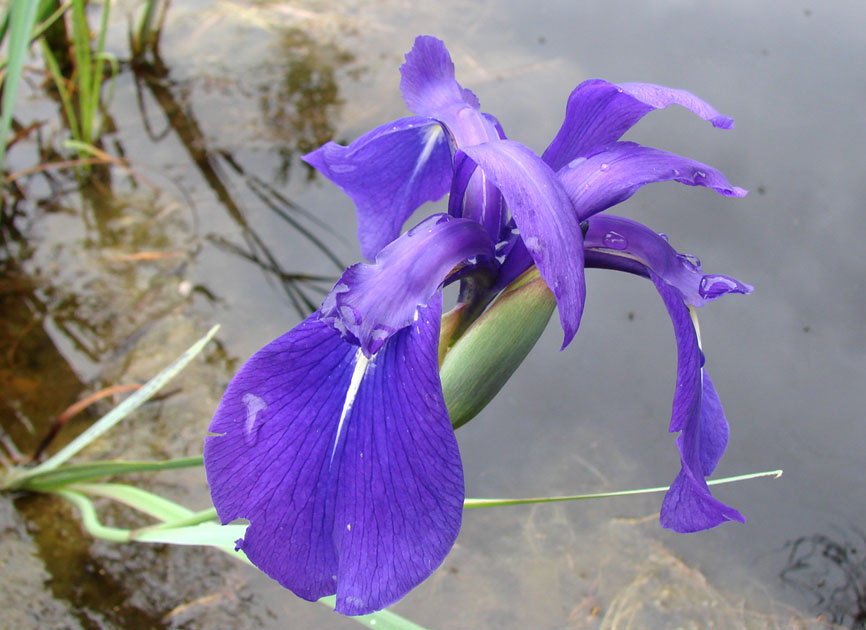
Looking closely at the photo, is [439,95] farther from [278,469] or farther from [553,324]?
[553,324]

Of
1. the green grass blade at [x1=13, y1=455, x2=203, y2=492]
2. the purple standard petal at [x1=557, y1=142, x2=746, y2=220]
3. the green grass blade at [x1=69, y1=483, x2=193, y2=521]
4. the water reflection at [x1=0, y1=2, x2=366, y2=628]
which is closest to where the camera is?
the purple standard petal at [x1=557, y1=142, x2=746, y2=220]

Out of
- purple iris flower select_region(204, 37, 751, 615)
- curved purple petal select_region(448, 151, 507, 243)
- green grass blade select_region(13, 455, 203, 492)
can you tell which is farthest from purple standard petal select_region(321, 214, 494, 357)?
green grass blade select_region(13, 455, 203, 492)

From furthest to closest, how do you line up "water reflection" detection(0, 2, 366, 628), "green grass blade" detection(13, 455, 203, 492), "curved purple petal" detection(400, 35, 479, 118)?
"water reflection" detection(0, 2, 366, 628)
"green grass blade" detection(13, 455, 203, 492)
"curved purple petal" detection(400, 35, 479, 118)

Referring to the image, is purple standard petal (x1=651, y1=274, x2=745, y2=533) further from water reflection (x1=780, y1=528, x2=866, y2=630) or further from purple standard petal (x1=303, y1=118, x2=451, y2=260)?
water reflection (x1=780, y1=528, x2=866, y2=630)

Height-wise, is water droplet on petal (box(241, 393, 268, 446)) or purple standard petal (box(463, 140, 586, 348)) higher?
purple standard petal (box(463, 140, 586, 348))

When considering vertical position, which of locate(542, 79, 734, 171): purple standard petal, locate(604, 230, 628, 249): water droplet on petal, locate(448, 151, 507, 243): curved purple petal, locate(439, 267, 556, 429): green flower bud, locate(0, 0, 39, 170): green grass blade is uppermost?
locate(0, 0, 39, 170): green grass blade

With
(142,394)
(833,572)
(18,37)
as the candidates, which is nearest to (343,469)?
(142,394)

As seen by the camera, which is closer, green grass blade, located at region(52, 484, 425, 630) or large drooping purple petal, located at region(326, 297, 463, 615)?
large drooping purple petal, located at region(326, 297, 463, 615)

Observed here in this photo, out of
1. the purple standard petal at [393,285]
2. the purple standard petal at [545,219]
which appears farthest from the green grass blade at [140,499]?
the purple standard petal at [545,219]
